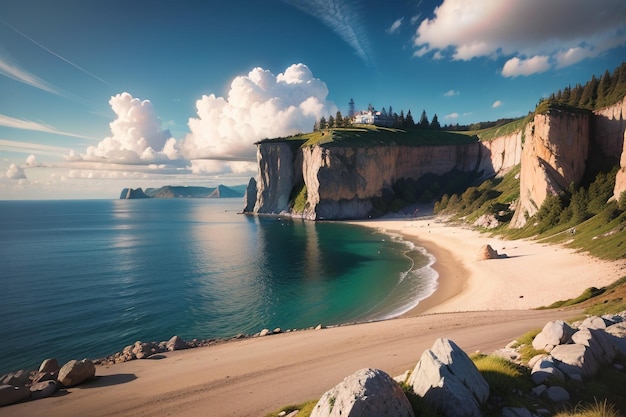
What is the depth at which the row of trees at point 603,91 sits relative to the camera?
167 feet

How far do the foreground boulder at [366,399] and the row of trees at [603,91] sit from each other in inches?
2522

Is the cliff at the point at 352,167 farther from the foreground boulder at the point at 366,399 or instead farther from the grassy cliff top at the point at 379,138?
the foreground boulder at the point at 366,399

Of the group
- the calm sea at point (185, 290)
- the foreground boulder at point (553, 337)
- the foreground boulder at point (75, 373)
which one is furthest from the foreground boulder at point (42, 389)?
the foreground boulder at point (553, 337)

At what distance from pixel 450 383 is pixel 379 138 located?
110 m

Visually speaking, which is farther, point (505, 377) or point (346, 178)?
point (346, 178)

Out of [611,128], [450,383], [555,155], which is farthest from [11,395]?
[611,128]

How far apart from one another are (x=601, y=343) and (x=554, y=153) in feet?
162

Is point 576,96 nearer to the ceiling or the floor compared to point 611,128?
nearer to the ceiling

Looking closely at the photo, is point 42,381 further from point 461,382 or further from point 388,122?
point 388,122

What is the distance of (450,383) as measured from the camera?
22.2 ft

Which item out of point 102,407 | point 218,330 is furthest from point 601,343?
point 218,330

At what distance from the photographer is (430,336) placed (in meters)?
16.4

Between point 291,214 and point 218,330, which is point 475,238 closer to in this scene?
point 218,330

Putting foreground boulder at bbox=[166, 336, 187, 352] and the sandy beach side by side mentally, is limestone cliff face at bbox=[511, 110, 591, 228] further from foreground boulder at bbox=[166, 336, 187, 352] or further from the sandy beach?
foreground boulder at bbox=[166, 336, 187, 352]
